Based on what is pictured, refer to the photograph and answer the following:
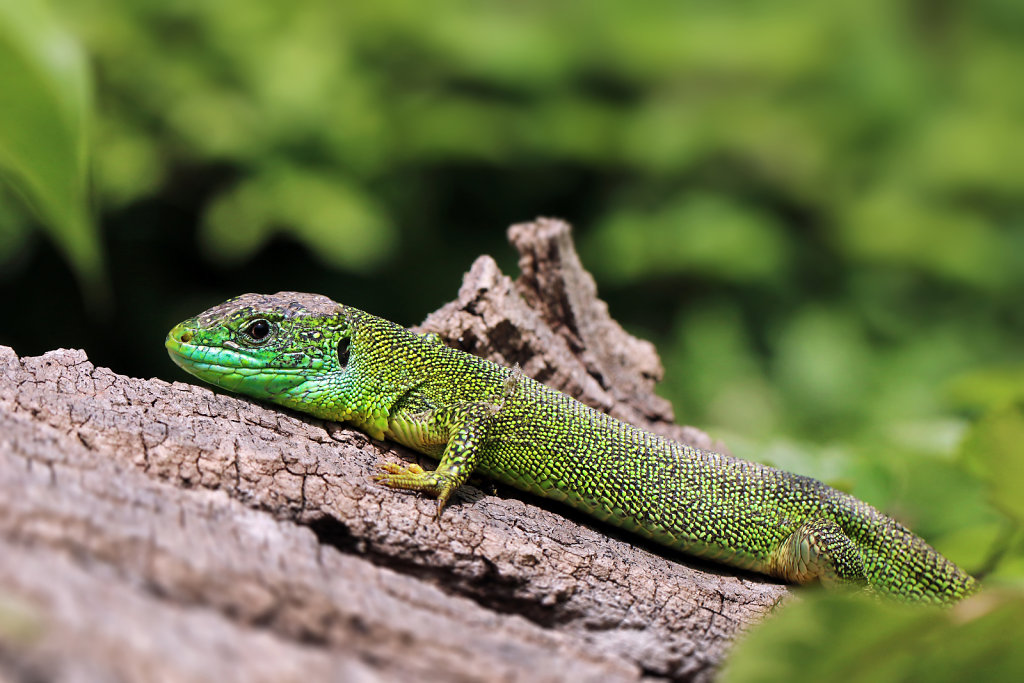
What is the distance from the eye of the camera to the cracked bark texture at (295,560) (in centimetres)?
174

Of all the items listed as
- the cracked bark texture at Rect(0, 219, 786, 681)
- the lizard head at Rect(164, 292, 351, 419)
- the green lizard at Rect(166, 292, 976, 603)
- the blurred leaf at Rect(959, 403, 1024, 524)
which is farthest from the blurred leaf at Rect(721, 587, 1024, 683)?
the lizard head at Rect(164, 292, 351, 419)

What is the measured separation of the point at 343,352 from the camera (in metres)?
4.11

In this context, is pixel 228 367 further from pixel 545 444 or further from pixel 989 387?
pixel 989 387

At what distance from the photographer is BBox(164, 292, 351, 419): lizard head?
149 inches

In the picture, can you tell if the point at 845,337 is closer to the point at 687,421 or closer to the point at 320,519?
the point at 687,421

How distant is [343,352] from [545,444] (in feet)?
3.60

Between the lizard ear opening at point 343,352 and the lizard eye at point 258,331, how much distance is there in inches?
14.0

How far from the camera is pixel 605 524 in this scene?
13.6 ft

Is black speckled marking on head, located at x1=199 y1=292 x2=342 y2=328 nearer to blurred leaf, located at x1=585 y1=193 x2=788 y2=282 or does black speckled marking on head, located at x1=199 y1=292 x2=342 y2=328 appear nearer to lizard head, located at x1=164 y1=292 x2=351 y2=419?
lizard head, located at x1=164 y1=292 x2=351 y2=419

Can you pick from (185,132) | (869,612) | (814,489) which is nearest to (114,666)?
(869,612)

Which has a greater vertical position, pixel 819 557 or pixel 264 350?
pixel 819 557

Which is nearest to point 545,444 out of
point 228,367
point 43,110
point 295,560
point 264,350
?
point 264,350

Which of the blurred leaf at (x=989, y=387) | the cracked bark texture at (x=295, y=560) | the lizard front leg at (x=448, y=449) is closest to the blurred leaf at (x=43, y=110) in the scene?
the cracked bark texture at (x=295, y=560)

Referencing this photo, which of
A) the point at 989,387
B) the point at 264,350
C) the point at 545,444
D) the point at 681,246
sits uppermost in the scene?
the point at 681,246
